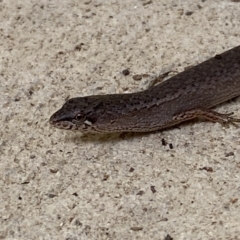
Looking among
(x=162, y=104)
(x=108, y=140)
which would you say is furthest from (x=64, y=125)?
(x=162, y=104)

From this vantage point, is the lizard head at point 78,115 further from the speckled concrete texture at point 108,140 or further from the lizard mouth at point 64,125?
the speckled concrete texture at point 108,140

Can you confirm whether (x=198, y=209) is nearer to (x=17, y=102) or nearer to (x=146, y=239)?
(x=146, y=239)

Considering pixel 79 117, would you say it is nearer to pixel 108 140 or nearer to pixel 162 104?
pixel 108 140

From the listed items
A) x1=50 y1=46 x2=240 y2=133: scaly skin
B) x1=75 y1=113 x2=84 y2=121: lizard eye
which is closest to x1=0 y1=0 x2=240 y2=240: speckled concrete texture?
x1=50 y1=46 x2=240 y2=133: scaly skin

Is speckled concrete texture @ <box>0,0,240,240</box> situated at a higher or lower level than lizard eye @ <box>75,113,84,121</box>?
lower

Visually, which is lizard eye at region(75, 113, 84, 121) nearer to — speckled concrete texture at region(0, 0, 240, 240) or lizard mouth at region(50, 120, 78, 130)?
lizard mouth at region(50, 120, 78, 130)

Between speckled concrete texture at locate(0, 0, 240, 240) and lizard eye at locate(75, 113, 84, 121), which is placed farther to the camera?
lizard eye at locate(75, 113, 84, 121)

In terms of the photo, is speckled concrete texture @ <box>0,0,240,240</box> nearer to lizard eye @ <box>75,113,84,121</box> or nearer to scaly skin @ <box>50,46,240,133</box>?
scaly skin @ <box>50,46,240,133</box>

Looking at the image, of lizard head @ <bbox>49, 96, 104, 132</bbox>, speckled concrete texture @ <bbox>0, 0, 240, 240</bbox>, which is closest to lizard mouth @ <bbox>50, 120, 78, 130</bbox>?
lizard head @ <bbox>49, 96, 104, 132</bbox>

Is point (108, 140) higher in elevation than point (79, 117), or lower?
lower

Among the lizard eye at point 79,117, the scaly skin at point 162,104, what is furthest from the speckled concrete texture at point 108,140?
the lizard eye at point 79,117
